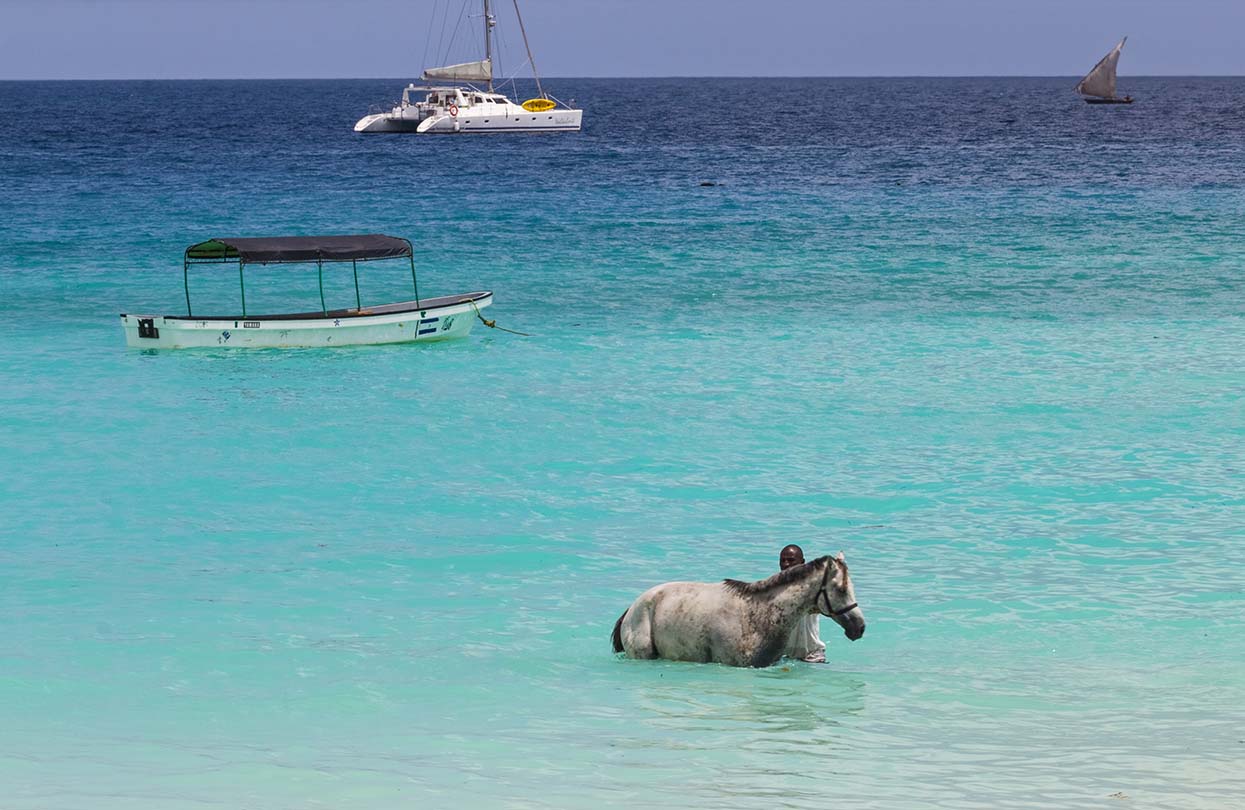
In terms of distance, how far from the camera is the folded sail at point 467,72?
11169 centimetres

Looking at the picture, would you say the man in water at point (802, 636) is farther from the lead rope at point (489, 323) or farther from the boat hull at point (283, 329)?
the lead rope at point (489, 323)

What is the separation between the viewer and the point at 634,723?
378 inches

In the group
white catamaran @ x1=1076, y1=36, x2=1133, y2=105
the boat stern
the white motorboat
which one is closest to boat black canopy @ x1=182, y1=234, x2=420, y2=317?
the white motorboat

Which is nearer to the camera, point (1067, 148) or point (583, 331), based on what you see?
point (583, 331)

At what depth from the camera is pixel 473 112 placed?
348ft

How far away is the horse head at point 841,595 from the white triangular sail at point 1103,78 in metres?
156

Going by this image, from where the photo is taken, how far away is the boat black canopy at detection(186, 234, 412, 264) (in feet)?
81.0

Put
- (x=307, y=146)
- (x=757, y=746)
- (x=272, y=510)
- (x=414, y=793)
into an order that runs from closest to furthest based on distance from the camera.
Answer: (x=414, y=793)
(x=757, y=746)
(x=272, y=510)
(x=307, y=146)

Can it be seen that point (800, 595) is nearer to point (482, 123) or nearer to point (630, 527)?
point (630, 527)

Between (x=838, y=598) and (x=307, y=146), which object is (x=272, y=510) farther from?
(x=307, y=146)

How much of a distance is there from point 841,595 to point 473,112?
100428 millimetres

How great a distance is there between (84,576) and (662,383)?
1122 cm

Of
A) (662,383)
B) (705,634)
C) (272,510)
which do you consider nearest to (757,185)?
(662,383)

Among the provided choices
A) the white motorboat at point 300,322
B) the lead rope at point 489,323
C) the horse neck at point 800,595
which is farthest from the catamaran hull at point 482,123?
the horse neck at point 800,595
